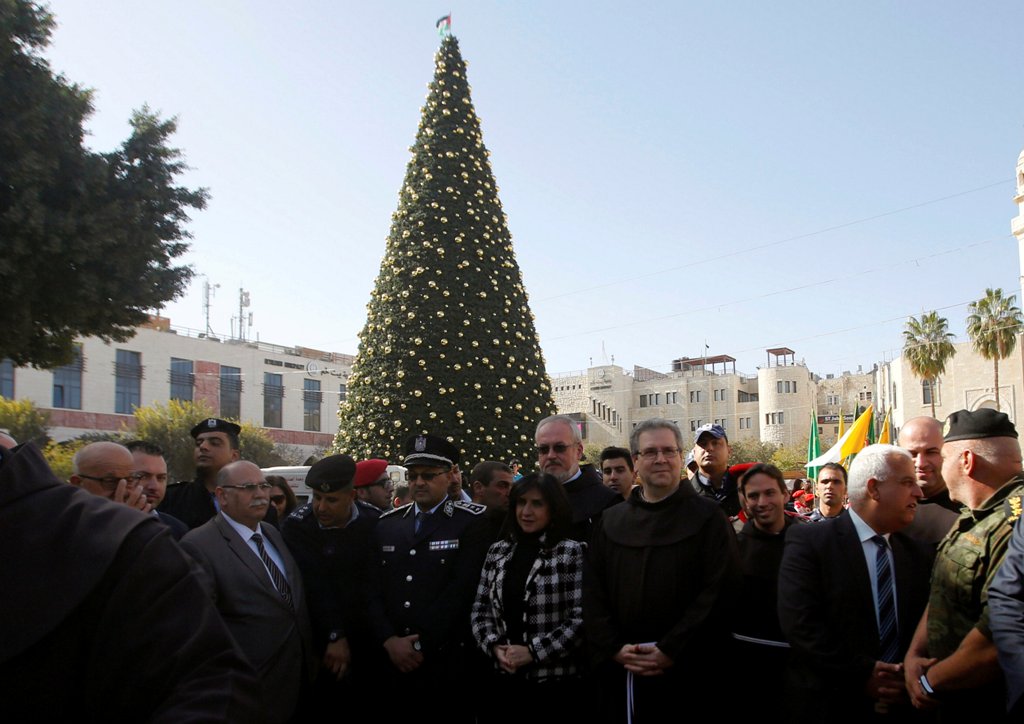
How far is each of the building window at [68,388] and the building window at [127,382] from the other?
2.09 m

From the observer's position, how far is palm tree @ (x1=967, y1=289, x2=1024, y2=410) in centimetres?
3953

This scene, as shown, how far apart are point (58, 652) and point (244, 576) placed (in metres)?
2.99

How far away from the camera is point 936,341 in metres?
44.4

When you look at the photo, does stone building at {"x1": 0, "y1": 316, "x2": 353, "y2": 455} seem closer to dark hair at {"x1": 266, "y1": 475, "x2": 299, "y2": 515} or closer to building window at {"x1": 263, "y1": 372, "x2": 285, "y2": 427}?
building window at {"x1": 263, "y1": 372, "x2": 285, "y2": 427}

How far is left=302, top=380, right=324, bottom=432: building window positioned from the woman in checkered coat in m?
51.7

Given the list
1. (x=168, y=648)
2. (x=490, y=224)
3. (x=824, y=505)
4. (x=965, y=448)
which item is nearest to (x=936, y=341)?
(x=490, y=224)

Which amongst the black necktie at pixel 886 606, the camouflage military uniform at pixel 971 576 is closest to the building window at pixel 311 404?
the black necktie at pixel 886 606

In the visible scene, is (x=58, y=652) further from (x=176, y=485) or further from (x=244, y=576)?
(x=176, y=485)

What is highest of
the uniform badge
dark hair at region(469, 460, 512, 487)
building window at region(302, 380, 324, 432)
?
building window at region(302, 380, 324, 432)

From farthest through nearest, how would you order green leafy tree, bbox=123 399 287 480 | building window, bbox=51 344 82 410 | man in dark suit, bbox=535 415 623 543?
building window, bbox=51 344 82 410 → green leafy tree, bbox=123 399 287 480 → man in dark suit, bbox=535 415 623 543

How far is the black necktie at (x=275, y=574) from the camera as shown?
4.57 m

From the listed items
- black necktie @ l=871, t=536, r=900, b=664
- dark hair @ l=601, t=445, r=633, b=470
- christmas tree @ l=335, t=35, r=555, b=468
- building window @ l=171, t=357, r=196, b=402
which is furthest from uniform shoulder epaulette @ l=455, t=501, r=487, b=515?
building window @ l=171, t=357, r=196, b=402

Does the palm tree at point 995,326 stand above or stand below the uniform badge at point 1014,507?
above

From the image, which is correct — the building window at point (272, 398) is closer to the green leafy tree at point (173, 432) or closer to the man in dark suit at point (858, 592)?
the green leafy tree at point (173, 432)
